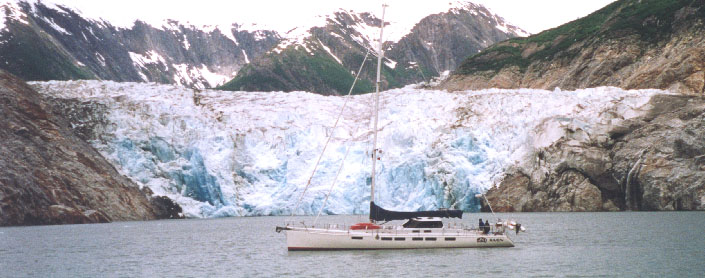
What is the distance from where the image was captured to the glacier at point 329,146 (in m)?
86.1

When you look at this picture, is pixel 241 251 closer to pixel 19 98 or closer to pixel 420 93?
pixel 19 98

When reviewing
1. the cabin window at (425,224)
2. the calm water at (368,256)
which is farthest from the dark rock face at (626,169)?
the cabin window at (425,224)

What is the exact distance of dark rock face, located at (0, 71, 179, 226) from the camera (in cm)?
7112

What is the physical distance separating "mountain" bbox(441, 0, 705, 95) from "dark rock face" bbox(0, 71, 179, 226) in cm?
6517

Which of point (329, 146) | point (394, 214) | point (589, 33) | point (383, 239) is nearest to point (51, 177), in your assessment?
point (329, 146)

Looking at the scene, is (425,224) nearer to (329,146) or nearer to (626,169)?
(626,169)

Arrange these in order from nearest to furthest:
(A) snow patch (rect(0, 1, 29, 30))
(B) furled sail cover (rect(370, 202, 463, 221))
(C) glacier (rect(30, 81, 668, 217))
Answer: (B) furled sail cover (rect(370, 202, 463, 221)) → (C) glacier (rect(30, 81, 668, 217)) → (A) snow patch (rect(0, 1, 29, 30))

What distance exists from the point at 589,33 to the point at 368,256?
101 metres

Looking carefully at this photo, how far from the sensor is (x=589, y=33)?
13000 cm

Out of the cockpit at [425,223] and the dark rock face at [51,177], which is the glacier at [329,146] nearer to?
the dark rock face at [51,177]

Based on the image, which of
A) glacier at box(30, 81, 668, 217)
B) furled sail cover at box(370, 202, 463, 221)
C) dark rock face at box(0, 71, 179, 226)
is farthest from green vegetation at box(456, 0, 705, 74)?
dark rock face at box(0, 71, 179, 226)

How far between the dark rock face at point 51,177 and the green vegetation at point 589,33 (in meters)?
75.5

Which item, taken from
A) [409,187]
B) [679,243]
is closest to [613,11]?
[409,187]

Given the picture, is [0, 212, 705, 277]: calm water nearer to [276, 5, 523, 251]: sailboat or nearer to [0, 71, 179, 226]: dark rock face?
[276, 5, 523, 251]: sailboat
